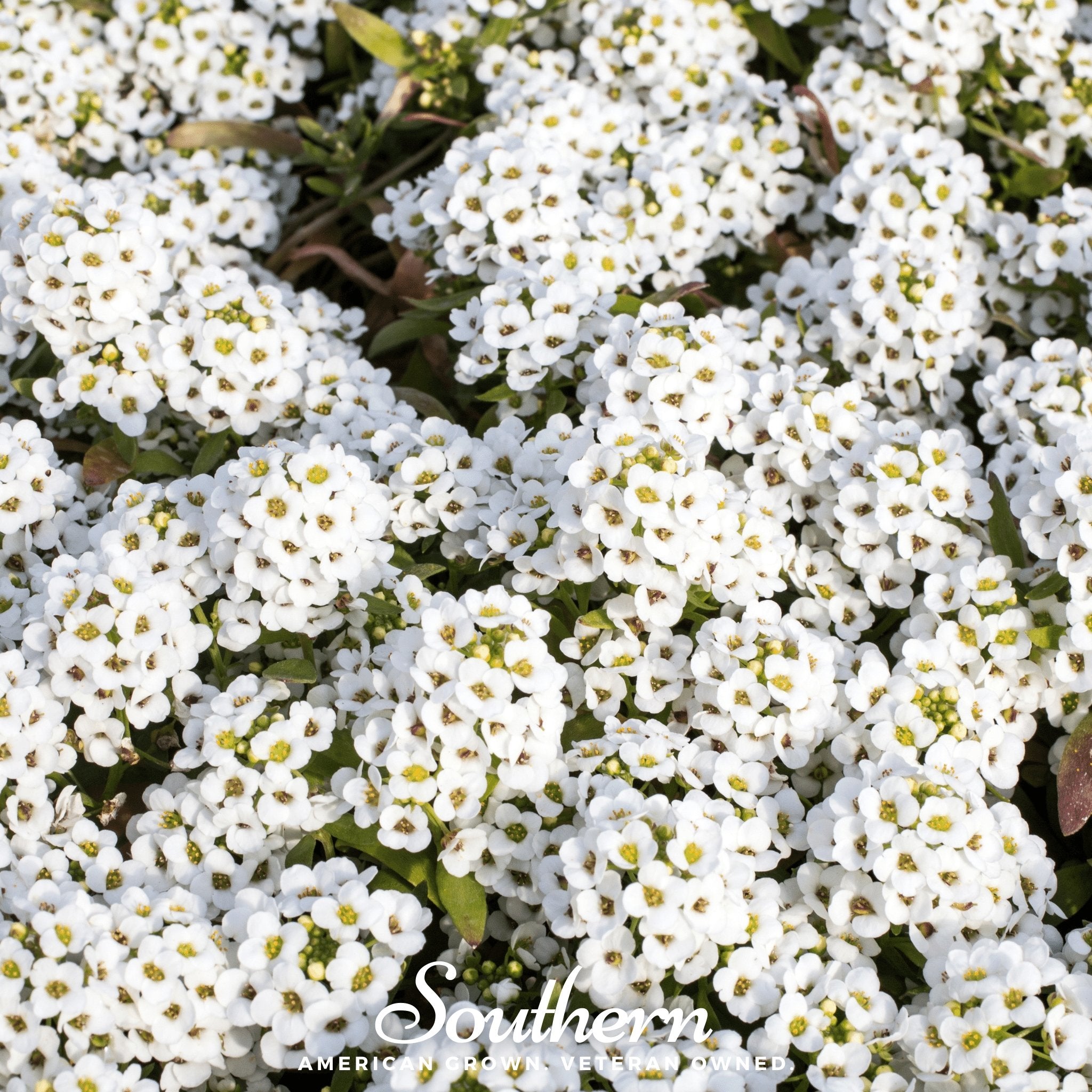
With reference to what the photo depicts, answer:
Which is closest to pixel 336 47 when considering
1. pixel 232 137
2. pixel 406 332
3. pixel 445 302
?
pixel 232 137

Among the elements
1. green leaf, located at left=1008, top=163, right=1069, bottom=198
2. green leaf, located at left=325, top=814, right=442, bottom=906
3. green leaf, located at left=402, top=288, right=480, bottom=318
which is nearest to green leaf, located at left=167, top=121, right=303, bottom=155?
green leaf, located at left=402, top=288, right=480, bottom=318

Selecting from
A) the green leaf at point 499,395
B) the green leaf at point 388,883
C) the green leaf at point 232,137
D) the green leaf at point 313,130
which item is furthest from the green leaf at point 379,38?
the green leaf at point 388,883

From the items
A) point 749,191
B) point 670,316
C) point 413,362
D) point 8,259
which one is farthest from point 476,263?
point 8,259

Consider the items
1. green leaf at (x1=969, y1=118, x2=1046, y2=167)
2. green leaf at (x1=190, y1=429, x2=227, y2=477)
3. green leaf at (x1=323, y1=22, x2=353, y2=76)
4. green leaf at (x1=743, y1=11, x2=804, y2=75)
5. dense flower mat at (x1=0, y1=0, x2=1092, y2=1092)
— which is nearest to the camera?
dense flower mat at (x1=0, y1=0, x2=1092, y2=1092)

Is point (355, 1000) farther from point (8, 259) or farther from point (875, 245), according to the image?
point (875, 245)

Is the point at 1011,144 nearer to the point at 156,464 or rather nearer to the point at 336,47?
the point at 336,47

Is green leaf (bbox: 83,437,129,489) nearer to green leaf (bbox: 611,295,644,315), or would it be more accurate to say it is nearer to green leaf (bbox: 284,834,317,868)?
green leaf (bbox: 284,834,317,868)

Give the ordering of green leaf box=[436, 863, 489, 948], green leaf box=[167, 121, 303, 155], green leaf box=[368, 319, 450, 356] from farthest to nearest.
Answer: green leaf box=[167, 121, 303, 155] < green leaf box=[368, 319, 450, 356] < green leaf box=[436, 863, 489, 948]

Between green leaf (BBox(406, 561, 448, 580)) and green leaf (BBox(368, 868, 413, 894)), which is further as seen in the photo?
green leaf (BBox(406, 561, 448, 580))
